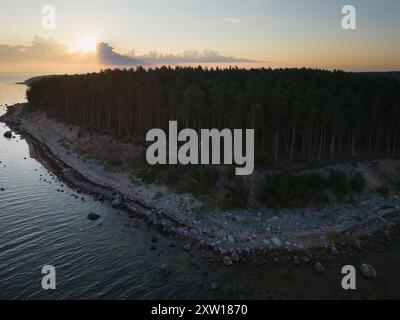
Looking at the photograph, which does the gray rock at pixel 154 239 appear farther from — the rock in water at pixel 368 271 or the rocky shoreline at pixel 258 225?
the rock in water at pixel 368 271

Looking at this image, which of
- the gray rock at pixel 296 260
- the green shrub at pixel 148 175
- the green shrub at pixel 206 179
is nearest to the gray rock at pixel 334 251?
the gray rock at pixel 296 260

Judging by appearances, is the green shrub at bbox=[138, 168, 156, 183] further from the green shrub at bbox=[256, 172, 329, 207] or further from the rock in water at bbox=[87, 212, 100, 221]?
the green shrub at bbox=[256, 172, 329, 207]

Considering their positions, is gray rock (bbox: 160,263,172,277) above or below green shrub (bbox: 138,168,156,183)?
below

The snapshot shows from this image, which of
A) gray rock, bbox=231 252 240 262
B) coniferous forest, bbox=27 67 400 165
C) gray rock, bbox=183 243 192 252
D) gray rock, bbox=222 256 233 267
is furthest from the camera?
coniferous forest, bbox=27 67 400 165

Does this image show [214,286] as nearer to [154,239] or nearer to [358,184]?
[154,239]

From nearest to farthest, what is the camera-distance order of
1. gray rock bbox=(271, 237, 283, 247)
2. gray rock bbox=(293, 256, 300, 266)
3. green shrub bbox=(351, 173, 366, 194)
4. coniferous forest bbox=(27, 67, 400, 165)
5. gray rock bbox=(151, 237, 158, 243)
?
gray rock bbox=(293, 256, 300, 266) < gray rock bbox=(271, 237, 283, 247) < gray rock bbox=(151, 237, 158, 243) < green shrub bbox=(351, 173, 366, 194) < coniferous forest bbox=(27, 67, 400, 165)

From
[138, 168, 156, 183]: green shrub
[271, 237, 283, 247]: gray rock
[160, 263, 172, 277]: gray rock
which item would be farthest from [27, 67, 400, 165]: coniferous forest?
[160, 263, 172, 277]: gray rock

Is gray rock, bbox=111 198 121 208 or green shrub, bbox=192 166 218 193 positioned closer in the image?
green shrub, bbox=192 166 218 193

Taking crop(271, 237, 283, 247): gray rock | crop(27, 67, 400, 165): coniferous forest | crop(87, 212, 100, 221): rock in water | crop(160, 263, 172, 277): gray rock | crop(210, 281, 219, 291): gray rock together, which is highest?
crop(27, 67, 400, 165): coniferous forest
